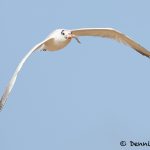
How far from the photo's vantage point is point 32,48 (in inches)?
268

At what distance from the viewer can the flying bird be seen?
6.36 meters

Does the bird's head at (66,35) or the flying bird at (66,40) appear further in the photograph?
the bird's head at (66,35)

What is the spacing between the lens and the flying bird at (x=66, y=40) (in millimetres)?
6355

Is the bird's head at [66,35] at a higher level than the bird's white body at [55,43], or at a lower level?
higher

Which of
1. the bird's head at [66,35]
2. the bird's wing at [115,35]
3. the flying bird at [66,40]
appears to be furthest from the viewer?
the bird's wing at [115,35]

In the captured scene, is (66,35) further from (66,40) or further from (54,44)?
(54,44)

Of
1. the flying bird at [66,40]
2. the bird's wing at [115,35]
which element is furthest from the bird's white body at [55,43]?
the bird's wing at [115,35]

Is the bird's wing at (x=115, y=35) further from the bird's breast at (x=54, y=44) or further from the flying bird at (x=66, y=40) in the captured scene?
the bird's breast at (x=54, y=44)

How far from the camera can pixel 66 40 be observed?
281 inches

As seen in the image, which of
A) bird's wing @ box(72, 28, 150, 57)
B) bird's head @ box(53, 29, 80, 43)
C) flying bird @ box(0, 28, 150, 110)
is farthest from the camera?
bird's wing @ box(72, 28, 150, 57)

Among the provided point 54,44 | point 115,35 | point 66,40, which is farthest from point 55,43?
point 115,35

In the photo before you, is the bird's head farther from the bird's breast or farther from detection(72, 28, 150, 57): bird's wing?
detection(72, 28, 150, 57): bird's wing

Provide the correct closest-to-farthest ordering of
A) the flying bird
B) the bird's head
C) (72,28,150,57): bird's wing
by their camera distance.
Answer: the flying bird < the bird's head < (72,28,150,57): bird's wing

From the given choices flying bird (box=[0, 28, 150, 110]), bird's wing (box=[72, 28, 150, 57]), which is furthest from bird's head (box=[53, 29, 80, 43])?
bird's wing (box=[72, 28, 150, 57])
